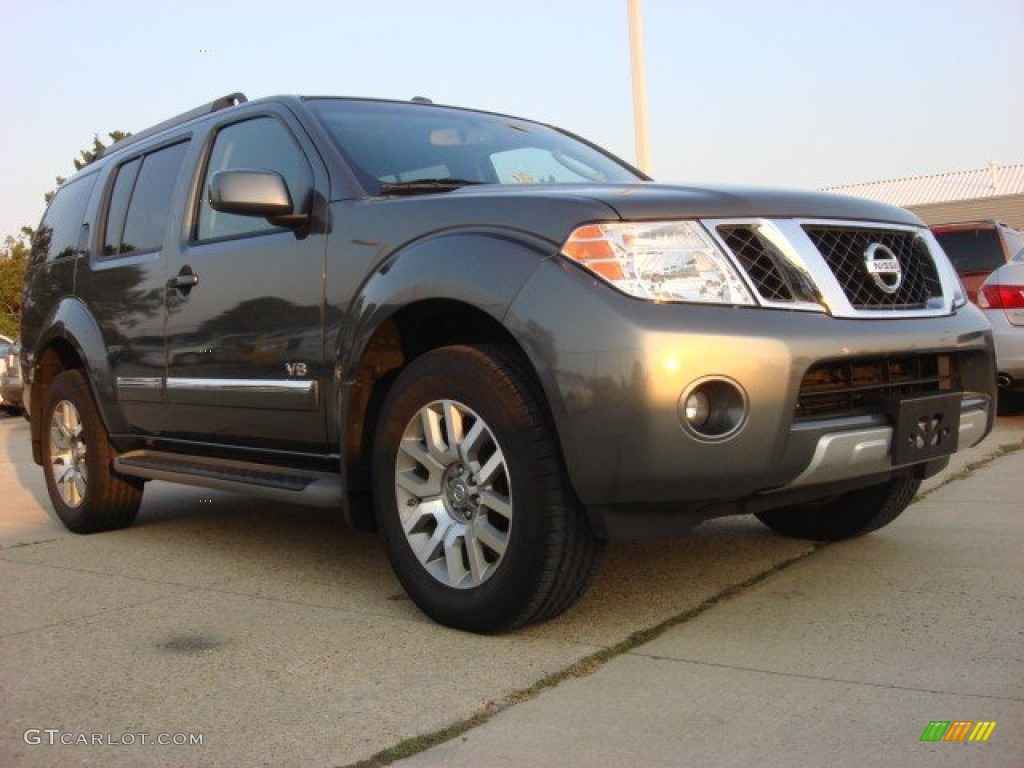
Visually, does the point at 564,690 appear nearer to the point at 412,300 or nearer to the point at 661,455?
the point at 661,455

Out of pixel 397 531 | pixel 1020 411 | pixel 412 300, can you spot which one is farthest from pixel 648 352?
pixel 1020 411

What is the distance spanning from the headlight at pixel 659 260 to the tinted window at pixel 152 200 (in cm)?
263

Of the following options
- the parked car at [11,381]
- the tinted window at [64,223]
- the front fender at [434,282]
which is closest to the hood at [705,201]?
the front fender at [434,282]

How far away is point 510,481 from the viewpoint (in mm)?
3283

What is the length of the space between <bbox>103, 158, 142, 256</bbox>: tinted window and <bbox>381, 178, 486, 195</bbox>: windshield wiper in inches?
80.8

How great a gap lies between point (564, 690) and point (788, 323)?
117 centimetres

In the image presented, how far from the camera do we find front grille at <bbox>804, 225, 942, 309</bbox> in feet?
11.1

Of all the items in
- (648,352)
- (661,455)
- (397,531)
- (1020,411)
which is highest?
(648,352)

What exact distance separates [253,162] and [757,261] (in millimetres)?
2384

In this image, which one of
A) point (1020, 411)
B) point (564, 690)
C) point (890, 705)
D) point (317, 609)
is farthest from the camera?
point (1020, 411)

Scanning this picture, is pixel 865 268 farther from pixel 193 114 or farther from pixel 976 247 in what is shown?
pixel 976 247

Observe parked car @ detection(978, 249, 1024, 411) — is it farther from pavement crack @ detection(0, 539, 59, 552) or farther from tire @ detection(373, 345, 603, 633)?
pavement crack @ detection(0, 539, 59, 552)

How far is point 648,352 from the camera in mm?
2984

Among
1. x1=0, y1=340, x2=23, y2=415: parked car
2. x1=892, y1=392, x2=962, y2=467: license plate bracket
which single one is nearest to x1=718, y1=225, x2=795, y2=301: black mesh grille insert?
x1=892, y1=392, x2=962, y2=467: license plate bracket
